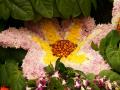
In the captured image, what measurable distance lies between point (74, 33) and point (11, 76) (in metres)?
0.48

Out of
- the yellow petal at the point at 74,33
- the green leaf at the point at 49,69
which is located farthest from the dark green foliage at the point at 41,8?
the green leaf at the point at 49,69

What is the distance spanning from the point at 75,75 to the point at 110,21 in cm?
59

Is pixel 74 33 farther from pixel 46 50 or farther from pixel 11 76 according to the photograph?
pixel 11 76

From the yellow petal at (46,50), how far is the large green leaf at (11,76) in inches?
6.6

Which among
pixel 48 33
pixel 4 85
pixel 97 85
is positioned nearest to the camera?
pixel 97 85

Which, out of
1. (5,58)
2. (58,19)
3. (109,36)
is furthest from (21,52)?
(109,36)

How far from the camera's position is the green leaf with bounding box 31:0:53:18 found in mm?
2262

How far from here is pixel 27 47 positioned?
230 centimetres

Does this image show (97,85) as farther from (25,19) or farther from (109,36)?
(25,19)

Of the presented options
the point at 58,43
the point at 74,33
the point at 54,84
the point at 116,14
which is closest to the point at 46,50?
the point at 58,43

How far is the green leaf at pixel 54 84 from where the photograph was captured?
2055mm

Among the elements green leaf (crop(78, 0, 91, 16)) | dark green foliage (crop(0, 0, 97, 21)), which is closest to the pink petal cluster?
dark green foliage (crop(0, 0, 97, 21))

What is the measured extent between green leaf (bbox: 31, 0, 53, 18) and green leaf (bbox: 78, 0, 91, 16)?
172mm

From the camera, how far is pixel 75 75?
209 cm
